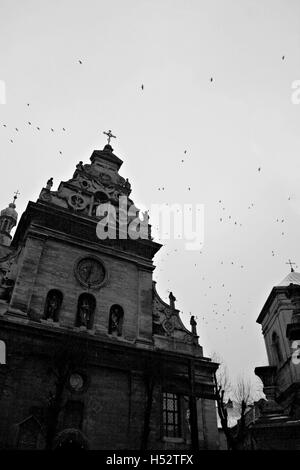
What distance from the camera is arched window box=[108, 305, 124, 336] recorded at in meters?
19.2

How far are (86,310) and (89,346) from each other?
247 centimetres

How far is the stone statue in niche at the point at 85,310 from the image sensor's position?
60.7 ft

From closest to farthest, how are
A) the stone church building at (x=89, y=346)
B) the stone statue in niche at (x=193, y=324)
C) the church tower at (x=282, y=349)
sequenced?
1. the stone church building at (x=89, y=346)
2. the church tower at (x=282, y=349)
3. the stone statue in niche at (x=193, y=324)

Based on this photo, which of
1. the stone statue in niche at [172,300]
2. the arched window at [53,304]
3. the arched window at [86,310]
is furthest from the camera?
the stone statue in niche at [172,300]

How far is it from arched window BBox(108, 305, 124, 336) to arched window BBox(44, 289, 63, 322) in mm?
2865

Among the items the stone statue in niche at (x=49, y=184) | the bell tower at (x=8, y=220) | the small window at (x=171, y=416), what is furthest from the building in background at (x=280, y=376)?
the bell tower at (x=8, y=220)

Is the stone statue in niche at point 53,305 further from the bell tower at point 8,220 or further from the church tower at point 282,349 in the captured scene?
the bell tower at point 8,220

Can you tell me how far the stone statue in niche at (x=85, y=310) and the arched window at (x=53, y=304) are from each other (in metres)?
1.10

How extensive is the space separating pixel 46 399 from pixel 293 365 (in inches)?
603

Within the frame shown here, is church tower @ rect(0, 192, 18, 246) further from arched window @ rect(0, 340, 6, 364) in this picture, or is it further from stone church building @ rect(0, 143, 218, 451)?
arched window @ rect(0, 340, 6, 364)

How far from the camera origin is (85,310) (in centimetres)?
1894

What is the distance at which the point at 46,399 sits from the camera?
15359mm
